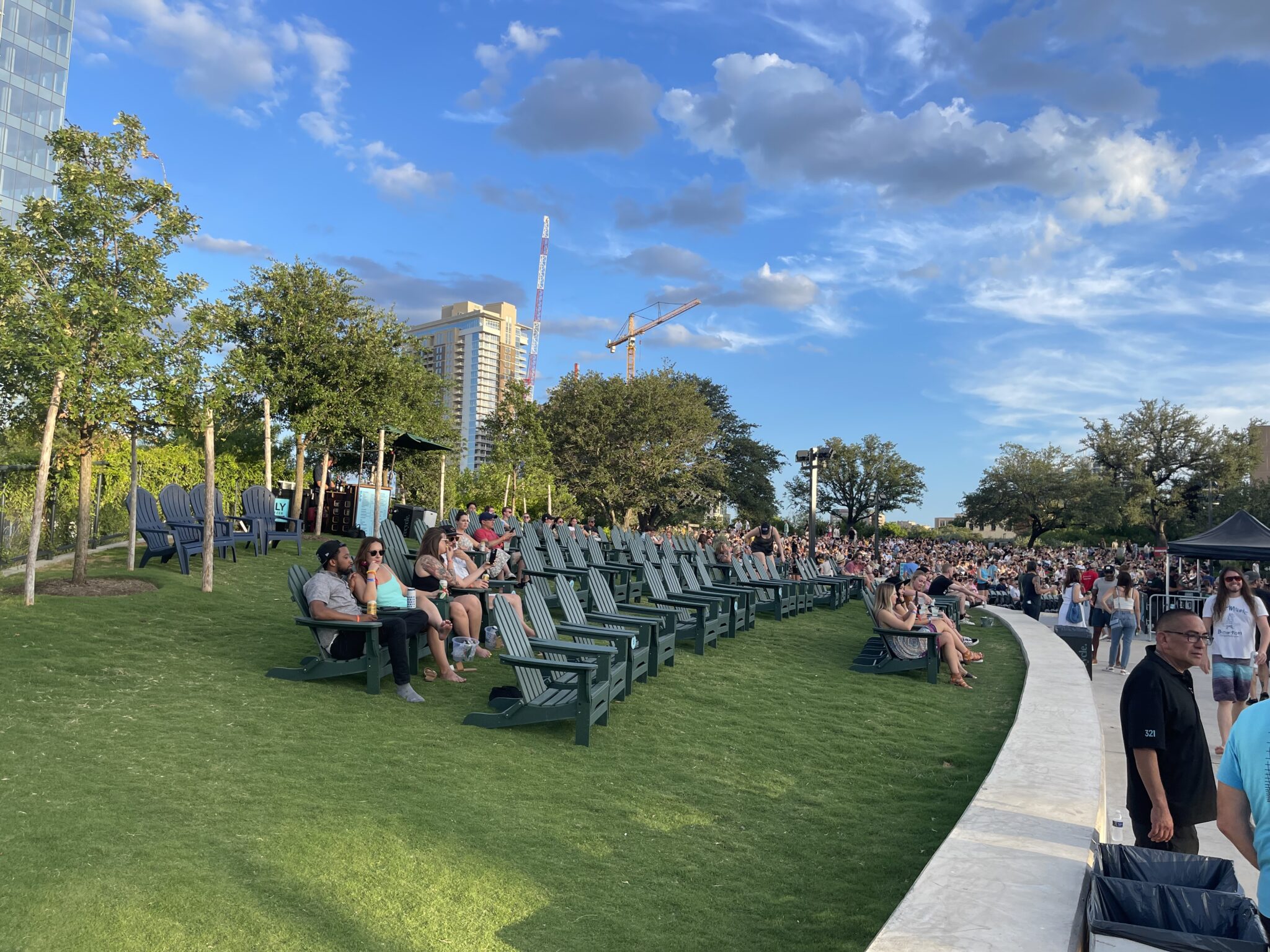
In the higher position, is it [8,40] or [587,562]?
[8,40]

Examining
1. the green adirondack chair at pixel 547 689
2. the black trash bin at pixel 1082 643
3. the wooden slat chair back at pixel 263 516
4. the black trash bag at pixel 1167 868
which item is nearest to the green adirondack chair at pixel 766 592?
the black trash bin at pixel 1082 643

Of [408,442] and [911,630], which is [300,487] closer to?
[408,442]

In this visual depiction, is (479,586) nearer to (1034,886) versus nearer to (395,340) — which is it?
(1034,886)

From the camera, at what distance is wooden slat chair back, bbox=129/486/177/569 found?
1263 cm

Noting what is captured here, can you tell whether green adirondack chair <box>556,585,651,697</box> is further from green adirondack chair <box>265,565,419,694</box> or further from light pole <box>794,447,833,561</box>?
light pole <box>794,447,833,561</box>

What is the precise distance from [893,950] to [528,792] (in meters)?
2.55

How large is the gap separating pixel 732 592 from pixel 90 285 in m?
8.27

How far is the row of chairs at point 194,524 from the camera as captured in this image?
12562 mm

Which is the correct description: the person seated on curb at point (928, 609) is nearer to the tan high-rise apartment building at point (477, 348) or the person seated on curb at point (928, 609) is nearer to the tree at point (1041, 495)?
the tree at point (1041, 495)

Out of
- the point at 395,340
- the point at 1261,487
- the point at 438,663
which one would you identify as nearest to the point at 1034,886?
the point at 438,663

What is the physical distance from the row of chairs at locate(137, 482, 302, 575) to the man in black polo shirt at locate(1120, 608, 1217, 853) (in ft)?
36.1

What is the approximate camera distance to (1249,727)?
8.34 feet

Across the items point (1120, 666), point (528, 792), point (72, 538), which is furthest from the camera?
point (72, 538)

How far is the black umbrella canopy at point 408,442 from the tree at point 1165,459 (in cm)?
5414
